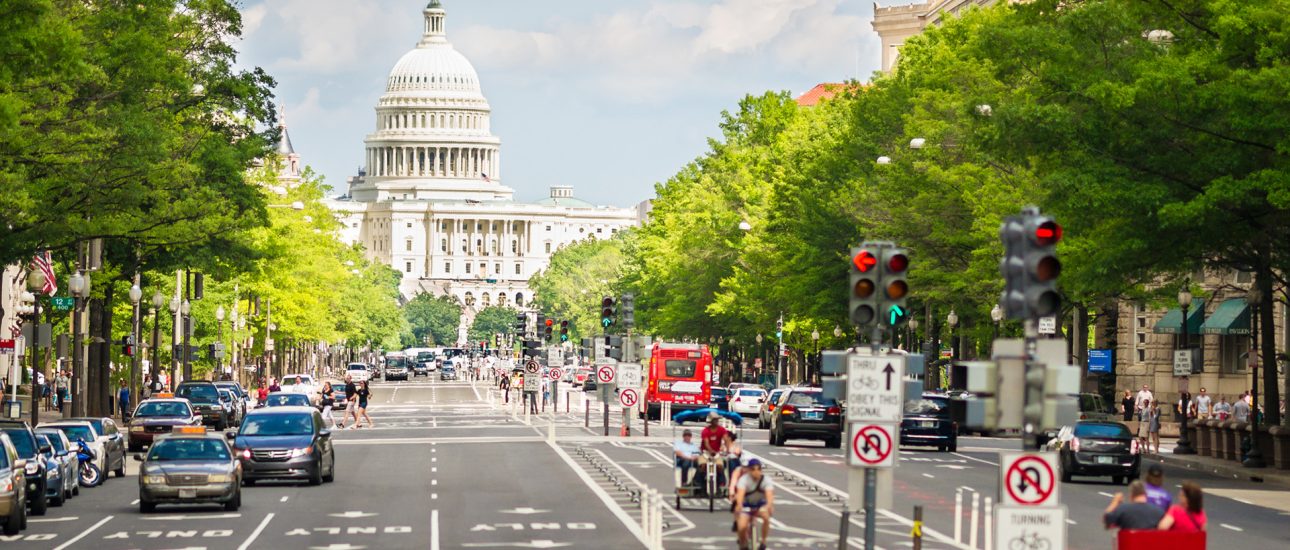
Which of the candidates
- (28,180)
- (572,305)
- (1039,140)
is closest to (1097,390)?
(1039,140)

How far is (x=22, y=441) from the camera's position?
3522 centimetres

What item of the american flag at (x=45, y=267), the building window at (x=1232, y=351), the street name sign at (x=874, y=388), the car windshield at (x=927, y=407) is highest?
the american flag at (x=45, y=267)

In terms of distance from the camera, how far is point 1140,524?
20266mm

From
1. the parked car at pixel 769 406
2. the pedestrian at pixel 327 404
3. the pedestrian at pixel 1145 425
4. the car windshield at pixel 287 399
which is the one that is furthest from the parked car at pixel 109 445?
the pedestrian at pixel 1145 425

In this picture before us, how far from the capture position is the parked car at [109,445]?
4450 cm

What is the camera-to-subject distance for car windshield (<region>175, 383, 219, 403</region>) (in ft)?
225

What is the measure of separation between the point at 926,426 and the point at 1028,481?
1496 inches

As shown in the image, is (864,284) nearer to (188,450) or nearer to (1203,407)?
(188,450)

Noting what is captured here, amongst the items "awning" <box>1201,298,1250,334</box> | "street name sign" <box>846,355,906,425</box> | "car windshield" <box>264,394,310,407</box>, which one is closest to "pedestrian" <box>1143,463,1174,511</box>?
"street name sign" <box>846,355,906,425</box>

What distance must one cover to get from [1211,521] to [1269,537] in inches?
122

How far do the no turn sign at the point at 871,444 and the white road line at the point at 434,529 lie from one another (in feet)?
26.3

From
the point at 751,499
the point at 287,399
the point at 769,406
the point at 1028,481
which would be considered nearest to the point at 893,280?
the point at 751,499

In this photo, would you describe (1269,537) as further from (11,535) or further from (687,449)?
(11,535)

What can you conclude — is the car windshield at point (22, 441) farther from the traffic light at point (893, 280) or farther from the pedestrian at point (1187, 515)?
the pedestrian at point (1187, 515)
